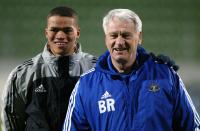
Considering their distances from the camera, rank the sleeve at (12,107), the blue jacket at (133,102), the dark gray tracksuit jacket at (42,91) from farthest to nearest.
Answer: the sleeve at (12,107), the dark gray tracksuit jacket at (42,91), the blue jacket at (133,102)

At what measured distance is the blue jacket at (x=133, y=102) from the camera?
80.7 inches

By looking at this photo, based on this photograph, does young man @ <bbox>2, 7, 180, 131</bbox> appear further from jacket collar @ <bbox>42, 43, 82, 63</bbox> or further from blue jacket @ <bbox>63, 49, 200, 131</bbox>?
blue jacket @ <bbox>63, 49, 200, 131</bbox>

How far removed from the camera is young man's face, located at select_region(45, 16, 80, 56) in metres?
2.43

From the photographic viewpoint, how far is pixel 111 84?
83.4 inches

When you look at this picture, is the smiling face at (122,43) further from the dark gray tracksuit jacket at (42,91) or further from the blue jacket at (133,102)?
the dark gray tracksuit jacket at (42,91)

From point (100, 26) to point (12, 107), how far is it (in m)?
4.09

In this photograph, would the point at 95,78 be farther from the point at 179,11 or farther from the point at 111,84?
the point at 179,11

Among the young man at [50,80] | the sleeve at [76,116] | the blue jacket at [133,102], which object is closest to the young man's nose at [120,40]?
the blue jacket at [133,102]

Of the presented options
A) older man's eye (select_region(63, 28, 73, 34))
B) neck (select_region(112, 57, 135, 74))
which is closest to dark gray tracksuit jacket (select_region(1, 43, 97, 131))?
older man's eye (select_region(63, 28, 73, 34))

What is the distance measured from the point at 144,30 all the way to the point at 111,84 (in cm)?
450

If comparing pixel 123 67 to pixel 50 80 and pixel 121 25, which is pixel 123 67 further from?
pixel 50 80

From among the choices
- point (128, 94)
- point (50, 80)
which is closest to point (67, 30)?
point (50, 80)

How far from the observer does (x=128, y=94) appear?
2.08 meters

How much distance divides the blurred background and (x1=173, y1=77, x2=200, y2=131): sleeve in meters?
4.13
